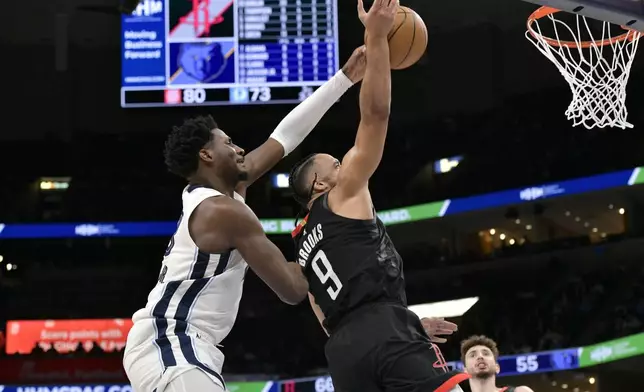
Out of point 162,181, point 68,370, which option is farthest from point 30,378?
point 162,181

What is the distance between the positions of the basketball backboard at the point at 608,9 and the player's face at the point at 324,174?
1850mm

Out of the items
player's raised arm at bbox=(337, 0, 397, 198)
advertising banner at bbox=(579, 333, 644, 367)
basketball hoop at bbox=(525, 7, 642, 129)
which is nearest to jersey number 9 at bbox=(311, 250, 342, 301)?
player's raised arm at bbox=(337, 0, 397, 198)

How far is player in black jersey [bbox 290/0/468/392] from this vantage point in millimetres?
3346

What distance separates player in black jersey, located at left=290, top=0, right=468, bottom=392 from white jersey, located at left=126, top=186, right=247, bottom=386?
42 cm

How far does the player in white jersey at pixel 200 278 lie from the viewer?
10.3ft

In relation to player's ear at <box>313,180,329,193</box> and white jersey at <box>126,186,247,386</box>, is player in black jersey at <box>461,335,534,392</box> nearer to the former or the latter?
player's ear at <box>313,180,329,193</box>

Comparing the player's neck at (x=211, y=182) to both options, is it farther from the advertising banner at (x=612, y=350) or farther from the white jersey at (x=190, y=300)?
the advertising banner at (x=612, y=350)

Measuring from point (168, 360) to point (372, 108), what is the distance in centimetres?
122

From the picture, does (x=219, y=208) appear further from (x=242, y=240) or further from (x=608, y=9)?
(x=608, y=9)

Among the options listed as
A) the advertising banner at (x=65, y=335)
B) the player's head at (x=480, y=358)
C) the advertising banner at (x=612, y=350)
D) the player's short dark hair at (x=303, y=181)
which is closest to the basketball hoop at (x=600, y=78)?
the player's head at (x=480, y=358)

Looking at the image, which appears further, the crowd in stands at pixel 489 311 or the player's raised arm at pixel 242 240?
the crowd in stands at pixel 489 311

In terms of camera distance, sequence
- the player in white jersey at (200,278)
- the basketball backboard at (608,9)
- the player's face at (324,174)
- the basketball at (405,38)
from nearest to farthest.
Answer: the player in white jersey at (200,278) < the player's face at (324,174) < the basketball at (405,38) < the basketball backboard at (608,9)

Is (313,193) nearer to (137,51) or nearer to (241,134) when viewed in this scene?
(137,51)

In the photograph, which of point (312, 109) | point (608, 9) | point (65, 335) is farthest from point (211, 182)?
point (65, 335)
